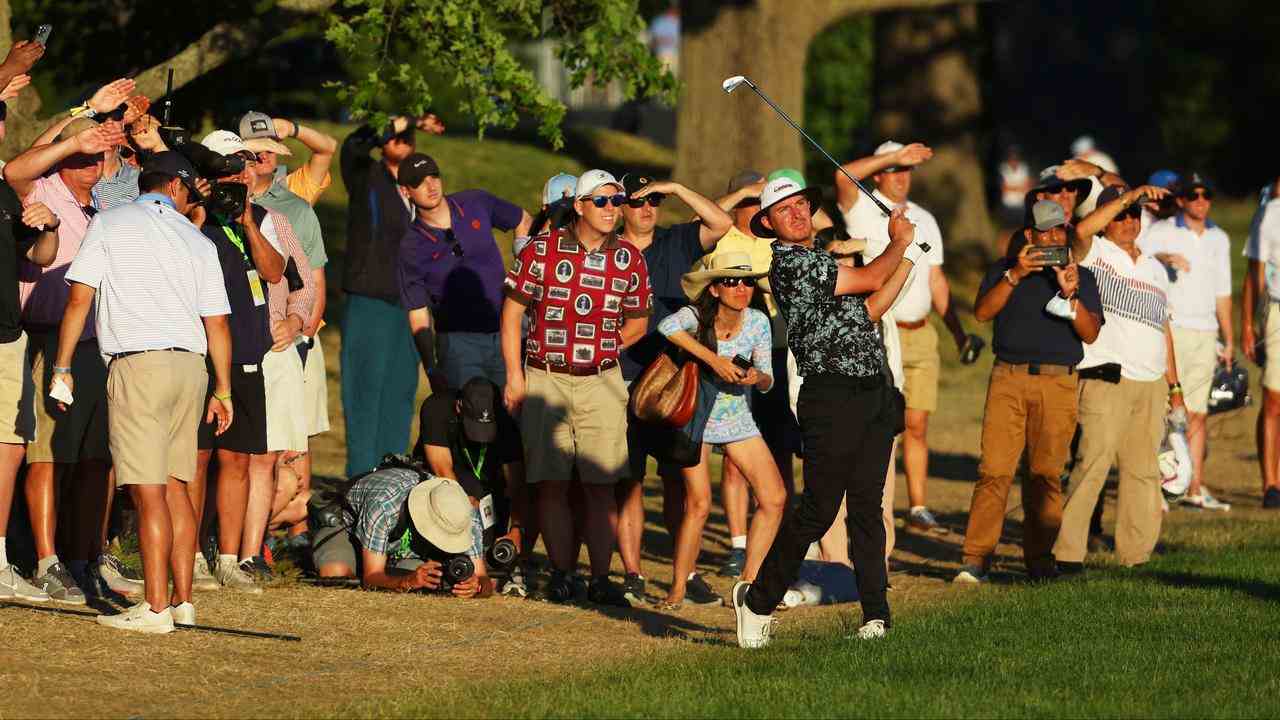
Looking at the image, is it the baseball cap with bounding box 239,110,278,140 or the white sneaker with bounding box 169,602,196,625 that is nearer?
the white sneaker with bounding box 169,602,196,625

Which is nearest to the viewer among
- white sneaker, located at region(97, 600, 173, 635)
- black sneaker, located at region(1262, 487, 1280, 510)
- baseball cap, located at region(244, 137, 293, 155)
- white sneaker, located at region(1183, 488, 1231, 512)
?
white sneaker, located at region(97, 600, 173, 635)

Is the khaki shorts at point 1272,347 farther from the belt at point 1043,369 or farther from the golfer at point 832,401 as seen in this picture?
the golfer at point 832,401

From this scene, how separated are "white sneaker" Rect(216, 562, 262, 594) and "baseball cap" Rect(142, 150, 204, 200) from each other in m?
2.25

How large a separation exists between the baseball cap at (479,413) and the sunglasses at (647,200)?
124 cm

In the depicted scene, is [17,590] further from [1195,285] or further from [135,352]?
[1195,285]

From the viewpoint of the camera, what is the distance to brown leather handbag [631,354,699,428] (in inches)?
430

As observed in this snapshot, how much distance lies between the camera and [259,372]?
11000 millimetres

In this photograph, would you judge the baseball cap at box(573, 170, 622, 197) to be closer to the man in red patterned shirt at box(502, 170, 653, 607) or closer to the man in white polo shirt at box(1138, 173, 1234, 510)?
the man in red patterned shirt at box(502, 170, 653, 607)

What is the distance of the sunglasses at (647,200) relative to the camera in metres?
11.5

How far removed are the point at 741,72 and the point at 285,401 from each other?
520 inches

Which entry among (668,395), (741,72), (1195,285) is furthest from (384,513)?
(741,72)

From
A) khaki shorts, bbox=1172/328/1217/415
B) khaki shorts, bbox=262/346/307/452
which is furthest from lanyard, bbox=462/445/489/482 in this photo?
khaki shorts, bbox=1172/328/1217/415

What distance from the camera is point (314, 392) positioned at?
1209 cm

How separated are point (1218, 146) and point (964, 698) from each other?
1736 inches
